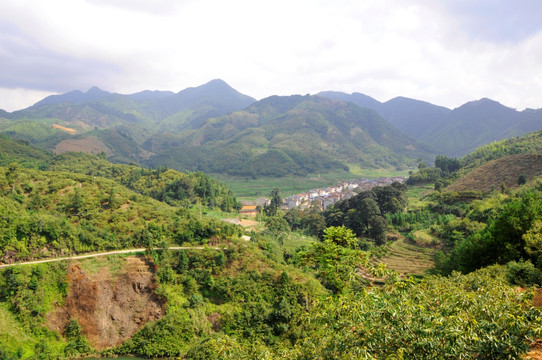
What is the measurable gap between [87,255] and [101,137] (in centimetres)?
12753

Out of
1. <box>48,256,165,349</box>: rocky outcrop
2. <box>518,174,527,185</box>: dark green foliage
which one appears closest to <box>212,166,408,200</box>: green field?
<box>518,174,527,185</box>: dark green foliage

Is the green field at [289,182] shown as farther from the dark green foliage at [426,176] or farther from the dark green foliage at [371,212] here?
the dark green foliage at [371,212]

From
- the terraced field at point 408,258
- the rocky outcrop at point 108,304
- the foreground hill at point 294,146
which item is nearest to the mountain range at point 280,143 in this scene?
the foreground hill at point 294,146

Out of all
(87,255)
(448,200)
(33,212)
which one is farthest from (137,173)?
(448,200)

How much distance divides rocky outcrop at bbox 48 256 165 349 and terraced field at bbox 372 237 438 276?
22.5m

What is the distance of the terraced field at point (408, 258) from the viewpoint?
30.0 m

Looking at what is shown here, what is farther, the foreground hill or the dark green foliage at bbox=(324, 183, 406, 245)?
the foreground hill

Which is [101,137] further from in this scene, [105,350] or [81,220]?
[105,350]

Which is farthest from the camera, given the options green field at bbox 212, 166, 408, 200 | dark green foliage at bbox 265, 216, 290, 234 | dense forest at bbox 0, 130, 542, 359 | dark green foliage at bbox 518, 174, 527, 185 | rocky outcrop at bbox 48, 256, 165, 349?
green field at bbox 212, 166, 408, 200

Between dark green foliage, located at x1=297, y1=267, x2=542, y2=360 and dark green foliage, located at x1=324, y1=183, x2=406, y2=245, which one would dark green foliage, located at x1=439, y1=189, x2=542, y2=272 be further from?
dark green foliage, located at x1=324, y1=183, x2=406, y2=245

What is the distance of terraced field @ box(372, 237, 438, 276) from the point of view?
3001 centimetres

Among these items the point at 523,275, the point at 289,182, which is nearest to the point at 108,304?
the point at 523,275

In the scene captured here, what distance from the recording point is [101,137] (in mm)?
134625

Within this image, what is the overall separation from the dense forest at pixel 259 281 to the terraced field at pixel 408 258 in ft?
2.09
